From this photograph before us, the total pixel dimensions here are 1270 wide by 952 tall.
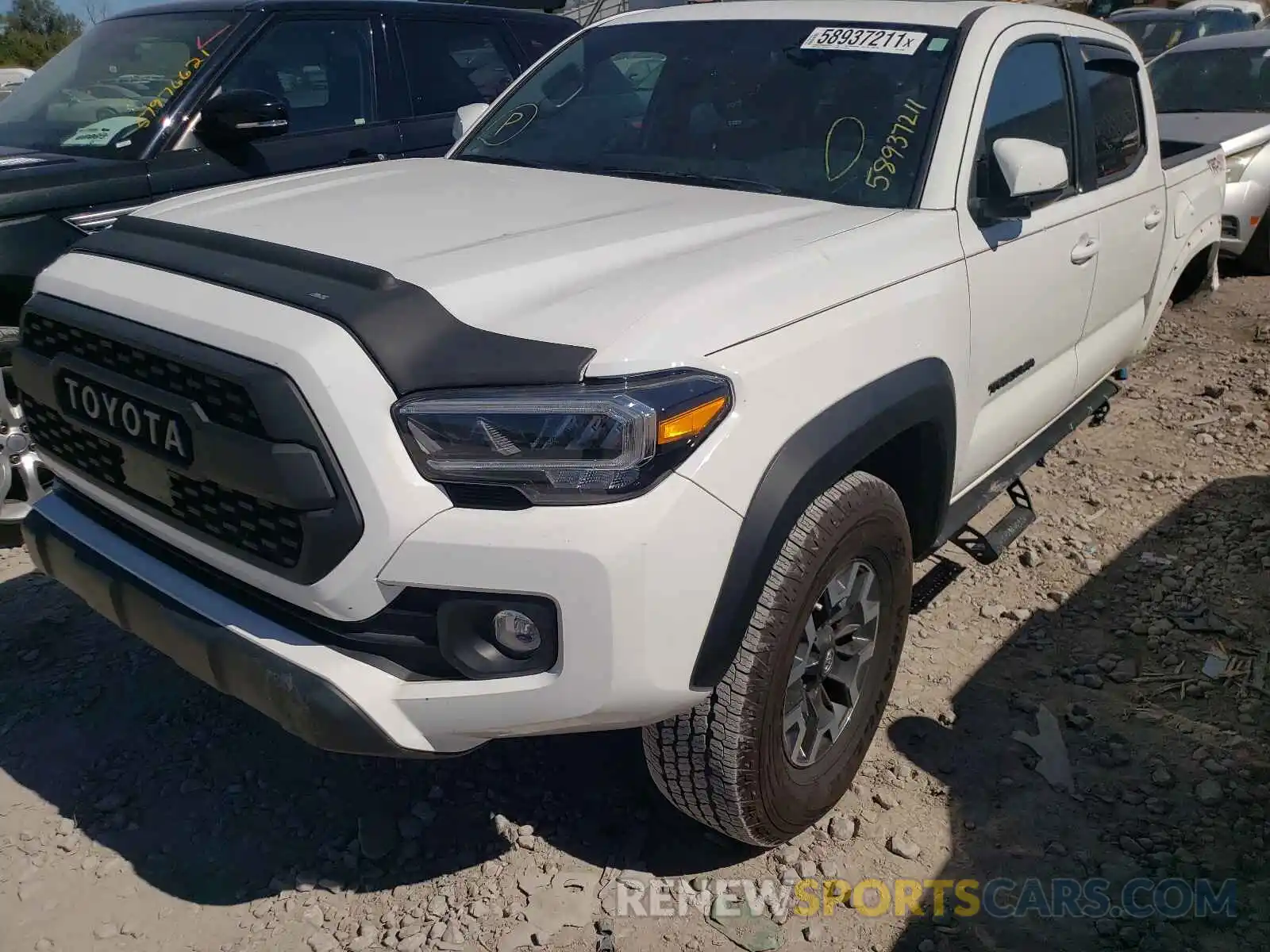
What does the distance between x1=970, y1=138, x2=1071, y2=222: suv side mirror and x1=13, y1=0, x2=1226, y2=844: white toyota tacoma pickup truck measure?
0.04 feet

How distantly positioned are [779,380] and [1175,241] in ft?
11.3

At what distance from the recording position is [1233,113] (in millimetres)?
8141

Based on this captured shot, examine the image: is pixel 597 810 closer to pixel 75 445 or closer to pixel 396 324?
pixel 396 324

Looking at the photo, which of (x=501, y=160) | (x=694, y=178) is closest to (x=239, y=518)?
(x=694, y=178)

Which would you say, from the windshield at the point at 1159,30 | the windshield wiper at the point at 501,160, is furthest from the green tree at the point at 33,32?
the windshield wiper at the point at 501,160

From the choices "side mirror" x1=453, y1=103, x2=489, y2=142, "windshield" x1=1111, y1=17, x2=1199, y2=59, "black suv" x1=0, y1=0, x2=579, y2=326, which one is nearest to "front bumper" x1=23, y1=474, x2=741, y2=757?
"side mirror" x1=453, y1=103, x2=489, y2=142

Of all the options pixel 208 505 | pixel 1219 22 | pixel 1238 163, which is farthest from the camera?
pixel 1219 22

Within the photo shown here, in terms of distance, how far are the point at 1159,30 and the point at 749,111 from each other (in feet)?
49.2

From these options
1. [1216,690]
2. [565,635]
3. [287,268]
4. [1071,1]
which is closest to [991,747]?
[1216,690]

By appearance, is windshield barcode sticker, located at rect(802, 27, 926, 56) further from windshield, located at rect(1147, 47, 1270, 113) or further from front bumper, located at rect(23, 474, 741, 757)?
windshield, located at rect(1147, 47, 1270, 113)

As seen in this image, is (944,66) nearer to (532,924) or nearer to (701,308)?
(701,308)

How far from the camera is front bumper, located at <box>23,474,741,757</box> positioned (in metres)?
1.86

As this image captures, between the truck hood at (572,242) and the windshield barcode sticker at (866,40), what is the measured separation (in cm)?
63

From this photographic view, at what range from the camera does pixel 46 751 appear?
2.91m
